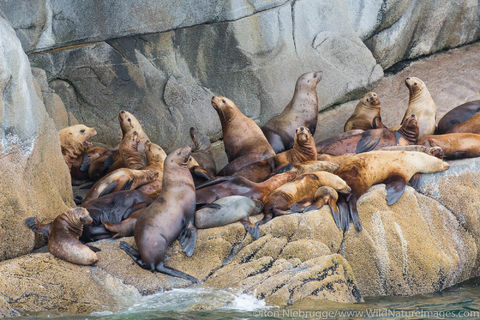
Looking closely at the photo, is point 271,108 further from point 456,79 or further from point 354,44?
point 456,79

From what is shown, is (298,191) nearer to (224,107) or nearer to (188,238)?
(188,238)

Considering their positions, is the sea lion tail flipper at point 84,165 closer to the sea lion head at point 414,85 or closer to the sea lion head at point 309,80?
the sea lion head at point 309,80

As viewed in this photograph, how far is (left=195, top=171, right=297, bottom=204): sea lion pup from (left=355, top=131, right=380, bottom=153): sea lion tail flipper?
1440 millimetres

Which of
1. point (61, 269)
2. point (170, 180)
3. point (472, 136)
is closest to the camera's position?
point (61, 269)

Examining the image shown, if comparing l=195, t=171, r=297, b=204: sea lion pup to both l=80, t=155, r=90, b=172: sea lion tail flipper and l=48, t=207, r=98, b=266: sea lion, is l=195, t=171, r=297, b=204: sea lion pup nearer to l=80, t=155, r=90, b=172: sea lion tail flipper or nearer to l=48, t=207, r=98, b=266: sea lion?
l=48, t=207, r=98, b=266: sea lion

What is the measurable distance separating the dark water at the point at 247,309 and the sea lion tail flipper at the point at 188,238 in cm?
54

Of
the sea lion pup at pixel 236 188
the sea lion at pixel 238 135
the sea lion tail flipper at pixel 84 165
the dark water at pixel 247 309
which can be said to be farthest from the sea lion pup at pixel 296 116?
the dark water at pixel 247 309

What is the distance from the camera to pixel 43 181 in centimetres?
708

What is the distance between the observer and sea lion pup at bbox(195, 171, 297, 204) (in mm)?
7703

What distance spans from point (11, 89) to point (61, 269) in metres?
1.73

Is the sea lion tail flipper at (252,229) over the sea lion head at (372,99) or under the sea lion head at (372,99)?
over

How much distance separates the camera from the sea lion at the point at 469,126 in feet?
30.3

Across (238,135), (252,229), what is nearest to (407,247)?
(252,229)

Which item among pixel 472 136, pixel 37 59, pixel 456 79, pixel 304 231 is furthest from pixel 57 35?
pixel 456 79
